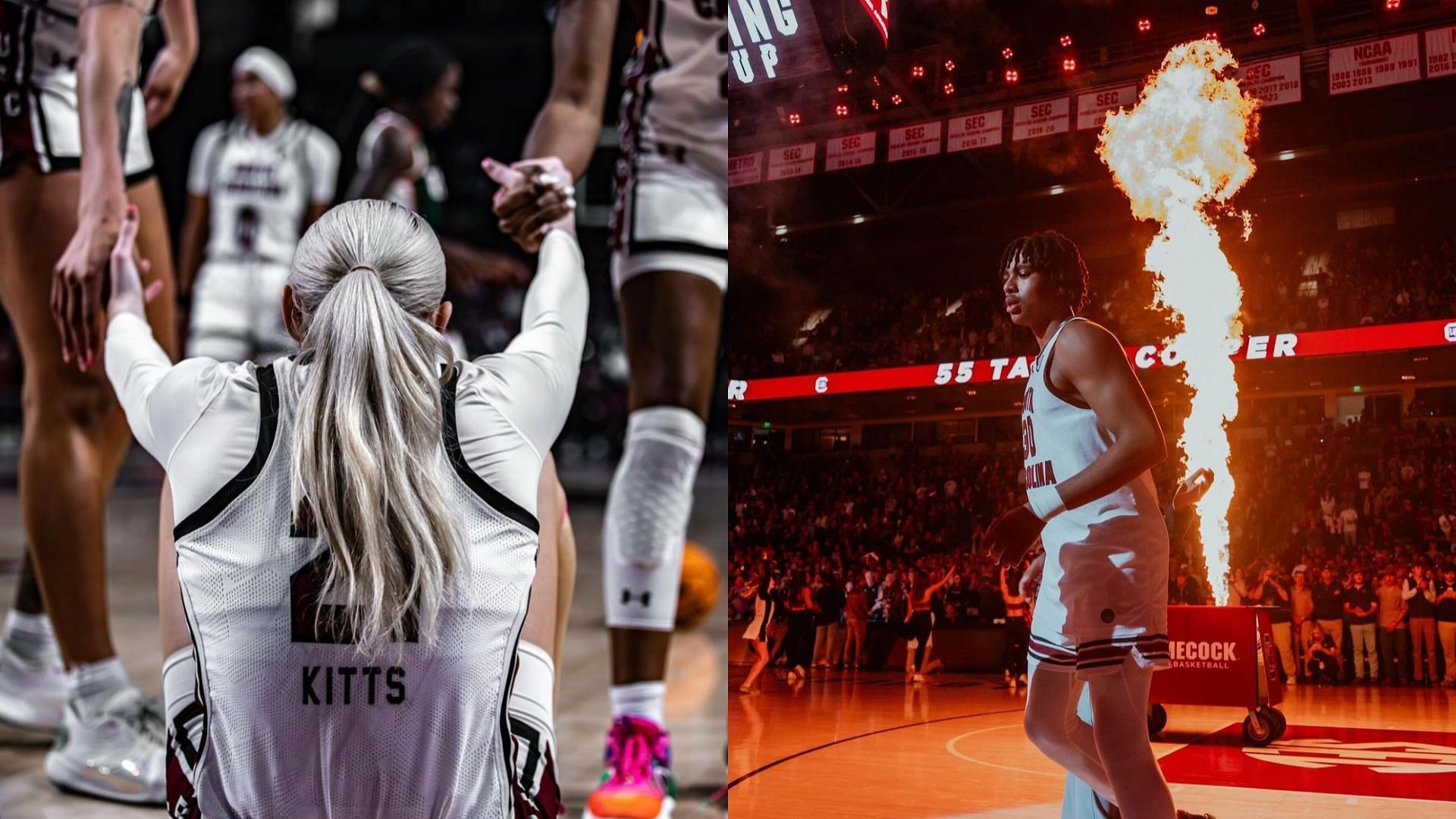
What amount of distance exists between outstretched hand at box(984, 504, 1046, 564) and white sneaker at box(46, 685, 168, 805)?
6.73 feet

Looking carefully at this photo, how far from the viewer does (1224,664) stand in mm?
2352

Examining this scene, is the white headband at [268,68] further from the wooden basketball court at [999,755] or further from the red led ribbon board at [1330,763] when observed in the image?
the red led ribbon board at [1330,763]

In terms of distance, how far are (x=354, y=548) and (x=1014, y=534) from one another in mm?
1622

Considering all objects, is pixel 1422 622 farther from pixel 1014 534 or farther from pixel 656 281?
pixel 656 281

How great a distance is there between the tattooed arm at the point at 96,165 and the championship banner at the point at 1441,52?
304 cm

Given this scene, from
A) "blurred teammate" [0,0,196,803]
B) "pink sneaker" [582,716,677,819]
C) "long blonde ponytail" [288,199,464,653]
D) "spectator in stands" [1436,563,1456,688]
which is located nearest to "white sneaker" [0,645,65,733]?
"blurred teammate" [0,0,196,803]

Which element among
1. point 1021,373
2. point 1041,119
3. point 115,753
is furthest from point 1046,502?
point 115,753

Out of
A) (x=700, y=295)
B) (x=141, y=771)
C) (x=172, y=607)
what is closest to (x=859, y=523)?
→ (x=700, y=295)

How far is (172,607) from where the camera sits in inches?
60.8

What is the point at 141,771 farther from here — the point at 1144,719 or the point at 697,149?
the point at 1144,719

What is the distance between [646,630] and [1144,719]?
46.7 inches

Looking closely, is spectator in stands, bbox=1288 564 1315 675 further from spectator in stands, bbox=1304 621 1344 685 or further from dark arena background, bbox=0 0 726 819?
dark arena background, bbox=0 0 726 819

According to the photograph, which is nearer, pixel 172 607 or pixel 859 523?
pixel 172 607

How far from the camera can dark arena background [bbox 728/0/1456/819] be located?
91.7 inches
